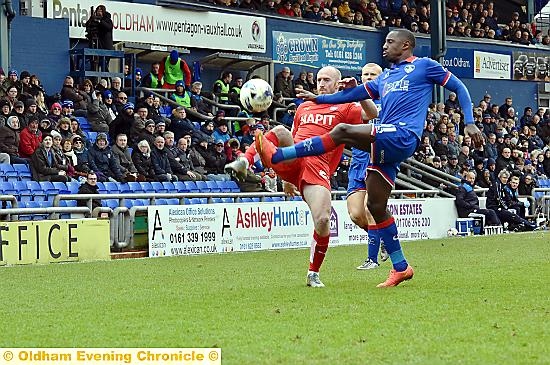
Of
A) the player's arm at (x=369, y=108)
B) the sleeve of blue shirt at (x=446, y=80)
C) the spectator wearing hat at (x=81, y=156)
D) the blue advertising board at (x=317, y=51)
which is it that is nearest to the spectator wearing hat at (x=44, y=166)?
the spectator wearing hat at (x=81, y=156)

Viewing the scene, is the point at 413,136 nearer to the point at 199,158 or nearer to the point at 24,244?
the point at 24,244

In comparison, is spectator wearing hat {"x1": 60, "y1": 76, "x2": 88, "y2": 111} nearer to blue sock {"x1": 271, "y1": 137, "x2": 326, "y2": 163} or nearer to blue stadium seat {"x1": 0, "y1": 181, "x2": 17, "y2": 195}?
blue stadium seat {"x1": 0, "y1": 181, "x2": 17, "y2": 195}

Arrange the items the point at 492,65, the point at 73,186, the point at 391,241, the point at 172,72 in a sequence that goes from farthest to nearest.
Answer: the point at 492,65
the point at 172,72
the point at 73,186
the point at 391,241

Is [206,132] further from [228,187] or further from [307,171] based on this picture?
[307,171]

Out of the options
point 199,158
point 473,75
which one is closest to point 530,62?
point 473,75

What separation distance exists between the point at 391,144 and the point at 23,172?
1082 centimetres

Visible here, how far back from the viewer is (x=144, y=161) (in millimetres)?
22562

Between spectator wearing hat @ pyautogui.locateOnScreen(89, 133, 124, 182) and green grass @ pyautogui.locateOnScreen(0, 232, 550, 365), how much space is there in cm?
601

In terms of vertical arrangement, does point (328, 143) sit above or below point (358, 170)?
above

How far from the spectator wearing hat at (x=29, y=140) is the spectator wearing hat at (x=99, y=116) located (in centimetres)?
263

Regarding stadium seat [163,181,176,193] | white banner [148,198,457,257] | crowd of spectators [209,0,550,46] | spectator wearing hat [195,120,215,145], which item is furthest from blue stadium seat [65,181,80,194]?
crowd of spectators [209,0,550,46]

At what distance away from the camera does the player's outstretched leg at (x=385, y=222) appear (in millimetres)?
11109

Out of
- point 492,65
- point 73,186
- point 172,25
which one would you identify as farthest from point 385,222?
point 492,65

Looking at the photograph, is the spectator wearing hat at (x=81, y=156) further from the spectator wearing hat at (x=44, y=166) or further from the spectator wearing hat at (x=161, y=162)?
the spectator wearing hat at (x=161, y=162)
